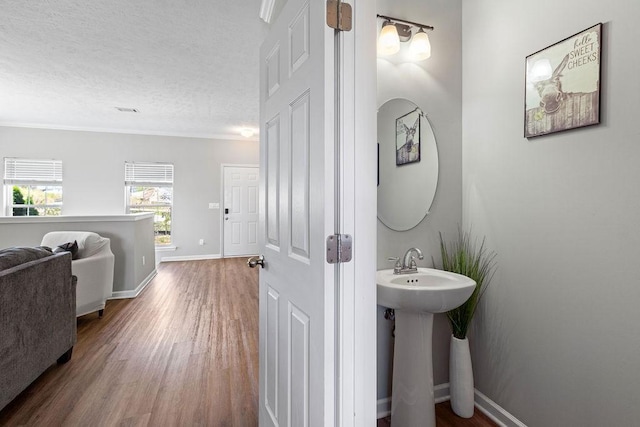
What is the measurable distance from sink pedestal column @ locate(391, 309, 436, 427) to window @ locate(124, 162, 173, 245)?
5863mm

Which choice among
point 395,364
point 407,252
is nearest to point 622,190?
point 407,252

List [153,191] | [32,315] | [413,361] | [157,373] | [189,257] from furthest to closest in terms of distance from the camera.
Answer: [189,257]
[153,191]
[157,373]
[32,315]
[413,361]

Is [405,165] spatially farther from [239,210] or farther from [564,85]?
[239,210]

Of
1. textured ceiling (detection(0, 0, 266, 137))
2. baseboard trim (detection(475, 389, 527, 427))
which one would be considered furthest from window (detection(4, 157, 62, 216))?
baseboard trim (detection(475, 389, 527, 427))

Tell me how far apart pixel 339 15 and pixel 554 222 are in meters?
1.25

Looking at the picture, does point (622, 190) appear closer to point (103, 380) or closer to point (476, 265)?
point (476, 265)

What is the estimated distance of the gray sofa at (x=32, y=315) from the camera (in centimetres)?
166

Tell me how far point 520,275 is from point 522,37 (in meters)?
1.15

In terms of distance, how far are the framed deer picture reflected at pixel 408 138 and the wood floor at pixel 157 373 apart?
1389 millimetres

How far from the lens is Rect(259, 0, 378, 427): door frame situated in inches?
36.5

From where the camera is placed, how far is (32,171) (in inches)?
221

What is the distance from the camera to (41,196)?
568cm

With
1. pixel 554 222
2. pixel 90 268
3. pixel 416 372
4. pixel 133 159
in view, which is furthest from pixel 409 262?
pixel 133 159

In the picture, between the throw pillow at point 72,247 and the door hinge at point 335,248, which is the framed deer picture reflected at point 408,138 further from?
the throw pillow at point 72,247
